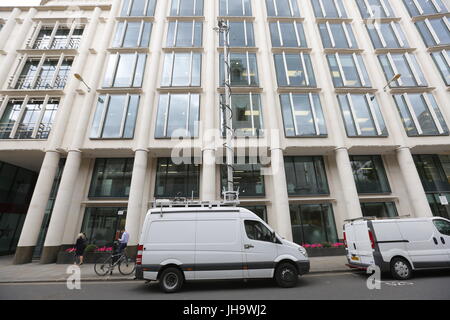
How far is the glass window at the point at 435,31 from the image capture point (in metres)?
16.4

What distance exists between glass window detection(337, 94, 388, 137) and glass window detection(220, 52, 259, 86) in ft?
22.6

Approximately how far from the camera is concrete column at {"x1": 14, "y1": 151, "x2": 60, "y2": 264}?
38.3ft

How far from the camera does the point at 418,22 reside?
1738 cm

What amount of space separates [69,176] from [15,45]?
45.2 ft

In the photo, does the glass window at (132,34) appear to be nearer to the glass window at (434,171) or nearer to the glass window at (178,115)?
the glass window at (178,115)

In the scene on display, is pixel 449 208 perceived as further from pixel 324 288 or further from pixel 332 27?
pixel 332 27

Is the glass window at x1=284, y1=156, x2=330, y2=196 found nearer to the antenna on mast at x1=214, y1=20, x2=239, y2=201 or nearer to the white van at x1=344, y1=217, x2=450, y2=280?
the antenna on mast at x1=214, y1=20, x2=239, y2=201

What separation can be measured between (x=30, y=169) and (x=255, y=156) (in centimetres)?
1965

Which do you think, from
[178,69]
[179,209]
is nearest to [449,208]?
[179,209]

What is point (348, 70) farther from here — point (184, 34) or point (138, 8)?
point (138, 8)

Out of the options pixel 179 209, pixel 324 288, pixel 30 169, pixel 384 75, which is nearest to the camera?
pixel 324 288

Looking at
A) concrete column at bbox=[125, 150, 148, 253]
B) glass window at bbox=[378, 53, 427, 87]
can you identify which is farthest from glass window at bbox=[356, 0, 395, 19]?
concrete column at bbox=[125, 150, 148, 253]

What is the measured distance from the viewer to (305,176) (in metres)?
14.6

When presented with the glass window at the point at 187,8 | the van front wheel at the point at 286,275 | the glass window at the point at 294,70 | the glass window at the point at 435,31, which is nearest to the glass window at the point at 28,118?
the glass window at the point at 187,8
